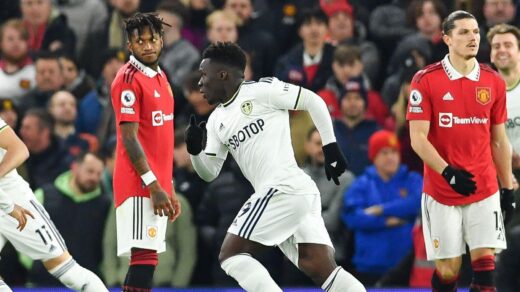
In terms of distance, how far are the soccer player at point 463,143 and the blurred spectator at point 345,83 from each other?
12.2 ft

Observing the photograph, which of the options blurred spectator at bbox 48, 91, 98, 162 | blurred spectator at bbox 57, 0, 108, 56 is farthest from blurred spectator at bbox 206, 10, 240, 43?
blurred spectator at bbox 48, 91, 98, 162

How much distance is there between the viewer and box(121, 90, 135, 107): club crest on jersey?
990 cm

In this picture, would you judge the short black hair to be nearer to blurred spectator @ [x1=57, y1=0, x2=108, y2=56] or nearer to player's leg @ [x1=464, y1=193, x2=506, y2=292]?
player's leg @ [x1=464, y1=193, x2=506, y2=292]

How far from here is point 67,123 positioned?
14.5 metres

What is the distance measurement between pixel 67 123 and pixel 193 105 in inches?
54.2

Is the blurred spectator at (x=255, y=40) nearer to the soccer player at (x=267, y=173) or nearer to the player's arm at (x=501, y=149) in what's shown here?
the player's arm at (x=501, y=149)

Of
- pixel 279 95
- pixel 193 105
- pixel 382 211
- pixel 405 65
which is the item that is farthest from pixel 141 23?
pixel 405 65

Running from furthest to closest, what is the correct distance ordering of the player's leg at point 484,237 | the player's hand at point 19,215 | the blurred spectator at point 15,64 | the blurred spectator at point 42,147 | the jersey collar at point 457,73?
the blurred spectator at point 15,64
the blurred spectator at point 42,147
the jersey collar at point 457,73
the player's leg at point 484,237
the player's hand at point 19,215

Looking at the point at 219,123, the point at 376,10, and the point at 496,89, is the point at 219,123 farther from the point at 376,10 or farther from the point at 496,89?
the point at 376,10

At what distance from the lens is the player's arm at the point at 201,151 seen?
995 cm

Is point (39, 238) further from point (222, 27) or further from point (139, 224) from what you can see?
point (222, 27)

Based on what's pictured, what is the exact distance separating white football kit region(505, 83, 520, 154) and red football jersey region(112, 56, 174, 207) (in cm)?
276

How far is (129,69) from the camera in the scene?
10.0 meters

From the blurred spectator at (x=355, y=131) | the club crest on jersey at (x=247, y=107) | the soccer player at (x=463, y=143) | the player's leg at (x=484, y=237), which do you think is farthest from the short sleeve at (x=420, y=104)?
the blurred spectator at (x=355, y=131)
